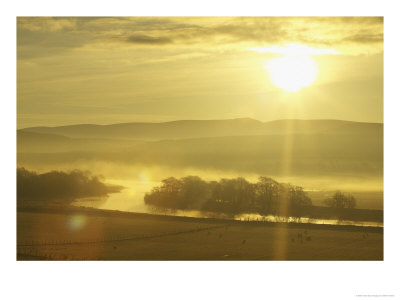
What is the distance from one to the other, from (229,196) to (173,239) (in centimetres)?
87

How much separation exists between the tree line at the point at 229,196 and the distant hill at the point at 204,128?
569mm

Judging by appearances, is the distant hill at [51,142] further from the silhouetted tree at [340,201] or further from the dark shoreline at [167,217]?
the silhouetted tree at [340,201]

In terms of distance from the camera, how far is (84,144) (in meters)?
7.07

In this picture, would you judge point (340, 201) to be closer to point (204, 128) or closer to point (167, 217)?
point (204, 128)

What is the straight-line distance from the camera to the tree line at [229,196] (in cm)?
711

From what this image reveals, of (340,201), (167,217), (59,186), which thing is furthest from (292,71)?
(59,186)

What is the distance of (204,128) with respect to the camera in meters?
7.24

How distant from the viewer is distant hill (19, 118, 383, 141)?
709 centimetres

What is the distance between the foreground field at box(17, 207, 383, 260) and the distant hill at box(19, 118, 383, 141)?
0.97m

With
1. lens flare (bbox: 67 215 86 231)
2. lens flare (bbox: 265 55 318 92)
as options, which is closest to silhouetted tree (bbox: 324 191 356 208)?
lens flare (bbox: 265 55 318 92)

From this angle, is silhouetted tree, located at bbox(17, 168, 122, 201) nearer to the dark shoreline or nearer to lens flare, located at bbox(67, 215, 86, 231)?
the dark shoreline
